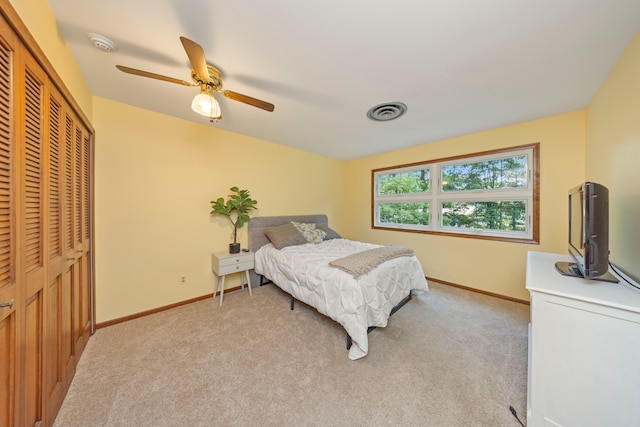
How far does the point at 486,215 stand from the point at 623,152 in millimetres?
1562

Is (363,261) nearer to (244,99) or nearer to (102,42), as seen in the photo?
(244,99)

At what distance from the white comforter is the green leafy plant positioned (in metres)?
0.64

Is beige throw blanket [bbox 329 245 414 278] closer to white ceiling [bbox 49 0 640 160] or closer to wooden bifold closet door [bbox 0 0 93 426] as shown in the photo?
white ceiling [bbox 49 0 640 160]

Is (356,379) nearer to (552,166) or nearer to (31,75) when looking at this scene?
(31,75)

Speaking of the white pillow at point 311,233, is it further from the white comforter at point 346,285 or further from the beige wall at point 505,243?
the beige wall at point 505,243

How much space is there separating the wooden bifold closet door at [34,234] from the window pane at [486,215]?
4.20 m

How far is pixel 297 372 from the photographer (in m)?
1.61

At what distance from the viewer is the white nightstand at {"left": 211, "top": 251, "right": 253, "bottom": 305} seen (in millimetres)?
2646

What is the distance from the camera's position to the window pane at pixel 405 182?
3619 millimetres

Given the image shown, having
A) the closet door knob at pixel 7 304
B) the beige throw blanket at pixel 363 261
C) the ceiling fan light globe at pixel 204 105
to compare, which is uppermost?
the ceiling fan light globe at pixel 204 105

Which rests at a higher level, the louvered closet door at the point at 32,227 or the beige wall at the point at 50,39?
the beige wall at the point at 50,39

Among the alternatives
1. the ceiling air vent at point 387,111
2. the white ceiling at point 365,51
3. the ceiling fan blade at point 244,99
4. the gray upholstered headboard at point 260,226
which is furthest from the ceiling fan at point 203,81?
the gray upholstered headboard at point 260,226

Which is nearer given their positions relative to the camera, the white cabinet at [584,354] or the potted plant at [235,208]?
the white cabinet at [584,354]

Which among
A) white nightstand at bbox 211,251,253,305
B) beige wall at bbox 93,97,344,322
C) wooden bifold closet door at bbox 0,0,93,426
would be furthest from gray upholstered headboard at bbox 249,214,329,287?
wooden bifold closet door at bbox 0,0,93,426
